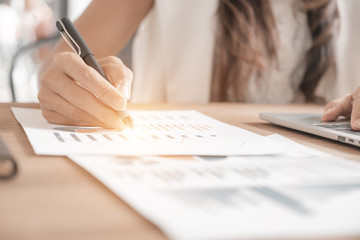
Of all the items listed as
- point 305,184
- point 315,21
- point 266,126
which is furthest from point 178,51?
point 305,184

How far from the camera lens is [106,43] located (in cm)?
116

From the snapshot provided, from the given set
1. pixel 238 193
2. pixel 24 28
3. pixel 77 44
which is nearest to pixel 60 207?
pixel 238 193

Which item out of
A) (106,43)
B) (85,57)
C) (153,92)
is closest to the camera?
(85,57)

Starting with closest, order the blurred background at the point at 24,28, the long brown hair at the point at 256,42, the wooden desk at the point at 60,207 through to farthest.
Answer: the wooden desk at the point at 60,207 → the long brown hair at the point at 256,42 → the blurred background at the point at 24,28

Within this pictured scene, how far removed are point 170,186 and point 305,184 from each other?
0.10 meters

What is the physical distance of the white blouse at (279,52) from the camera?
1.21 meters

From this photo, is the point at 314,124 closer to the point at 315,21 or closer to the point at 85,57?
the point at 85,57

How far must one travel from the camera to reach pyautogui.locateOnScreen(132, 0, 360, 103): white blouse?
1.21 m

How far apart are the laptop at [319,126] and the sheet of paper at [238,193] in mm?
103

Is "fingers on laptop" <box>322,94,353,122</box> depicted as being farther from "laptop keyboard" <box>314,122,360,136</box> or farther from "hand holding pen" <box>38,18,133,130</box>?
"hand holding pen" <box>38,18,133,130</box>

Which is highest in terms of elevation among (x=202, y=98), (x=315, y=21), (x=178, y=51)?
(x=315, y=21)

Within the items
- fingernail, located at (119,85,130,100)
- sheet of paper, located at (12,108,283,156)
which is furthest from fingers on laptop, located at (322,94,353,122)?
fingernail, located at (119,85,130,100)

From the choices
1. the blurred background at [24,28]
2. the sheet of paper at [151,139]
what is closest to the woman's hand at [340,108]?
the sheet of paper at [151,139]

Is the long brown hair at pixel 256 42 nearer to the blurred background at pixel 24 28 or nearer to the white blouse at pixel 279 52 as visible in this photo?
the white blouse at pixel 279 52
